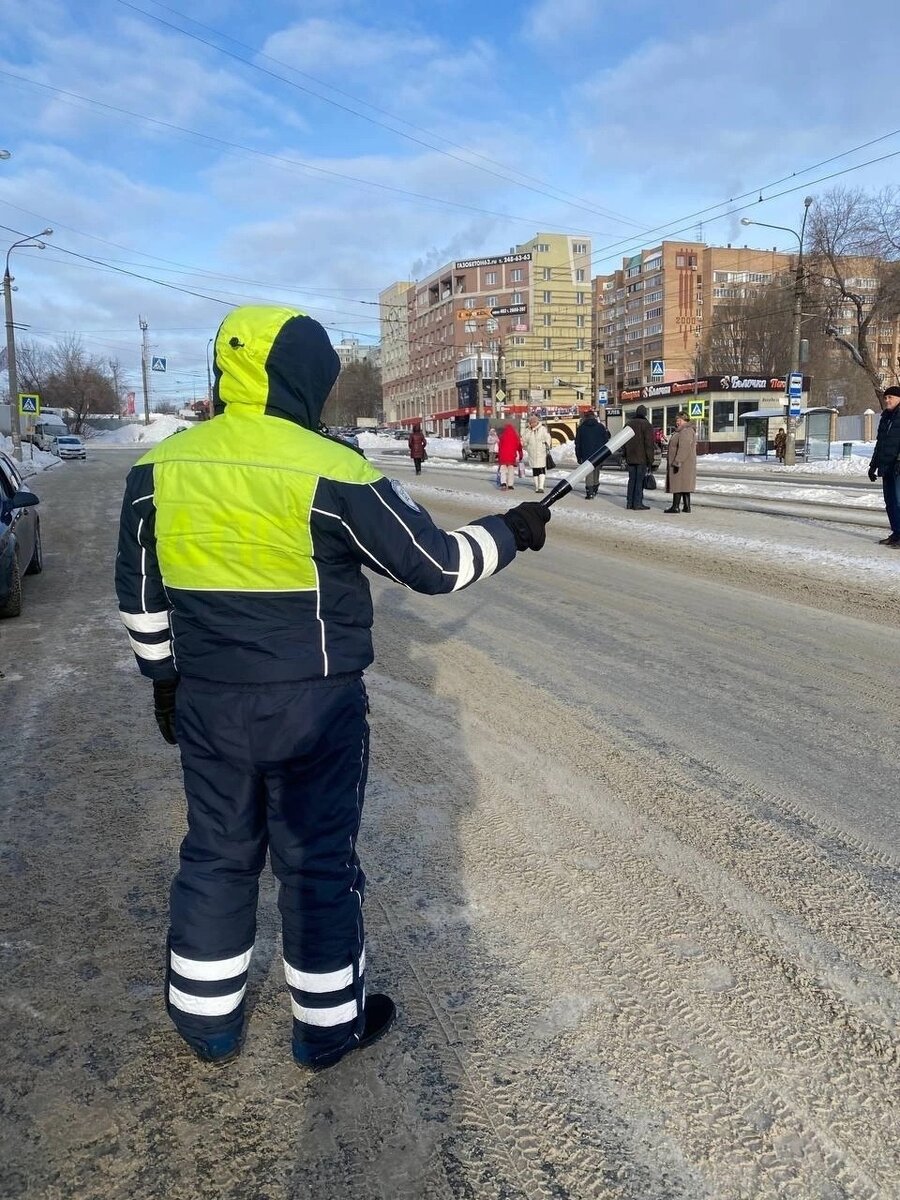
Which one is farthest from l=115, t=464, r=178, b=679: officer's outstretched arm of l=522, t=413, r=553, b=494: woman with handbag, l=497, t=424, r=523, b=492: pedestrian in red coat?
l=497, t=424, r=523, b=492: pedestrian in red coat

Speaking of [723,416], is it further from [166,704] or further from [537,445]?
[166,704]

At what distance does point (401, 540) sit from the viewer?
6.84 feet

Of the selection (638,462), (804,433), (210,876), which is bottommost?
(210,876)

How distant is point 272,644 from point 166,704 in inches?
23.4

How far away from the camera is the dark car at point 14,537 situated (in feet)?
24.1

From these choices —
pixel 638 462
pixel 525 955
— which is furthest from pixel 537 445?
pixel 525 955

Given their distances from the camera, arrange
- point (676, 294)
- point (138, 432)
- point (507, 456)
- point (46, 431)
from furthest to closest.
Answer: point (676, 294)
point (138, 432)
point (46, 431)
point (507, 456)

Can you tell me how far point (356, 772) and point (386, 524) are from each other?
2.09 ft

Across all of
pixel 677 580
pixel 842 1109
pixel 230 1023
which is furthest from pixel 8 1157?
pixel 677 580

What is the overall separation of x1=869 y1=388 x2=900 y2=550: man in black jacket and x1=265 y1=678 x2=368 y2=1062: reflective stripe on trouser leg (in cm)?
959

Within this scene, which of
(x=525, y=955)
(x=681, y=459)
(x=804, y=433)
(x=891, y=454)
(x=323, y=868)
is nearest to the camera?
(x=323, y=868)

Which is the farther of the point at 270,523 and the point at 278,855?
the point at 278,855

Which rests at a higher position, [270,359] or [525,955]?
[270,359]

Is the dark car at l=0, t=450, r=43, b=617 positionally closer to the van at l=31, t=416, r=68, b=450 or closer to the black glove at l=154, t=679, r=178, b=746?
the black glove at l=154, t=679, r=178, b=746
